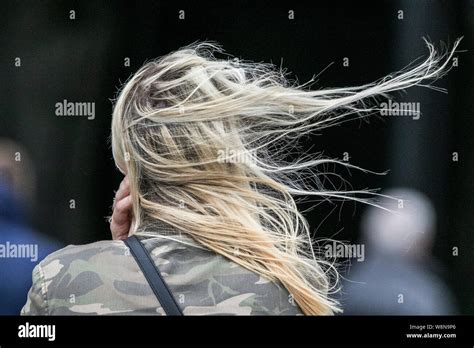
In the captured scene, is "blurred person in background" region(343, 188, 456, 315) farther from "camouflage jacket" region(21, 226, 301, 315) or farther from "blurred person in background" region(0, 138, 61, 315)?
"blurred person in background" region(0, 138, 61, 315)

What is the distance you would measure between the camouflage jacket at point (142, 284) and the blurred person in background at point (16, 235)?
0.80 meters

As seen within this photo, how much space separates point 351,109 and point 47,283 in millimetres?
1361

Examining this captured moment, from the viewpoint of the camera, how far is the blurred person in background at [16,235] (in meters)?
2.69

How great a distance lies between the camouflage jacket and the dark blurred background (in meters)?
0.85

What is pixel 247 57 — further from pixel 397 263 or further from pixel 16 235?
pixel 16 235

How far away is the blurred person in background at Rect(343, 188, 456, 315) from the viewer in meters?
2.69

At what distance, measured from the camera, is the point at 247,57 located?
2.69 m

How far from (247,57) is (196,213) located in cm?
88
